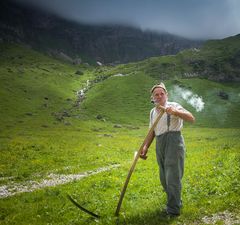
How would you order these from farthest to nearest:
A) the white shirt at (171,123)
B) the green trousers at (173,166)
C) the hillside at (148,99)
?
the hillside at (148,99), the white shirt at (171,123), the green trousers at (173,166)

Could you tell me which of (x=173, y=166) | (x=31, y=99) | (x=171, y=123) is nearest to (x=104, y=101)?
(x=31, y=99)

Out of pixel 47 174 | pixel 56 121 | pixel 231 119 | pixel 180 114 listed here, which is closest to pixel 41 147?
pixel 47 174

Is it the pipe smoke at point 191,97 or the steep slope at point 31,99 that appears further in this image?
the pipe smoke at point 191,97

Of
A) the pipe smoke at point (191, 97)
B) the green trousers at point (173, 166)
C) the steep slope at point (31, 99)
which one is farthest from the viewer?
the pipe smoke at point (191, 97)

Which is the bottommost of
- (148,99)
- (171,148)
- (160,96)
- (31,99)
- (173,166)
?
(31,99)

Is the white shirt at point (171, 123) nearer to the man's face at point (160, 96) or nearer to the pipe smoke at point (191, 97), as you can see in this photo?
the man's face at point (160, 96)

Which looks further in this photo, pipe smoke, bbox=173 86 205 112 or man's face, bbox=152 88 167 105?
pipe smoke, bbox=173 86 205 112

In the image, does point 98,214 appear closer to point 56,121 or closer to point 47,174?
point 47,174

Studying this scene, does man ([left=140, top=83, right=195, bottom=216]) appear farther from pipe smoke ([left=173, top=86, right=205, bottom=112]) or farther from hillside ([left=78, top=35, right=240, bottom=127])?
pipe smoke ([left=173, top=86, right=205, bottom=112])

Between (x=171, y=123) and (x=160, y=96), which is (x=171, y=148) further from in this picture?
(x=160, y=96)

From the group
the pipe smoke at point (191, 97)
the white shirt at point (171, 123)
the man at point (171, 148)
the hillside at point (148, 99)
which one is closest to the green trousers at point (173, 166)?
the man at point (171, 148)

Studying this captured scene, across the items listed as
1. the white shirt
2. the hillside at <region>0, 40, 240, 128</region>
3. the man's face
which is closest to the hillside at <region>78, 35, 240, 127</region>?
the hillside at <region>0, 40, 240, 128</region>

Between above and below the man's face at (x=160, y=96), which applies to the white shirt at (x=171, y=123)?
below

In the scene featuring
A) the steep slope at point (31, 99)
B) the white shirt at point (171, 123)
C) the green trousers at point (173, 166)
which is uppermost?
the white shirt at point (171, 123)
